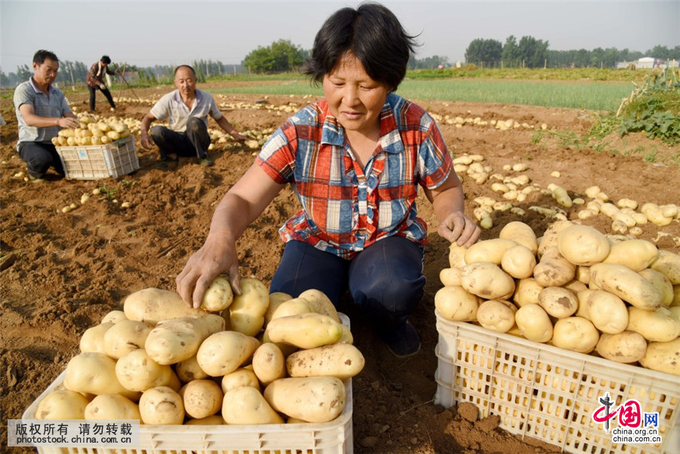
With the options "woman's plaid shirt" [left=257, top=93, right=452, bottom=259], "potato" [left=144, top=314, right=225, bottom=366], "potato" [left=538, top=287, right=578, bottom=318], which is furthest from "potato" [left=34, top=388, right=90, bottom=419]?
"potato" [left=538, top=287, right=578, bottom=318]

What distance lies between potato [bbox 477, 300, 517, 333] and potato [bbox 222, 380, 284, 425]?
0.88m

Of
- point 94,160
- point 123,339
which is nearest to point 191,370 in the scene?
point 123,339

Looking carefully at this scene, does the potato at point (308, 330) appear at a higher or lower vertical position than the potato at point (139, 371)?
higher

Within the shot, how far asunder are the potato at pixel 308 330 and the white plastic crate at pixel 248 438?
0.26m

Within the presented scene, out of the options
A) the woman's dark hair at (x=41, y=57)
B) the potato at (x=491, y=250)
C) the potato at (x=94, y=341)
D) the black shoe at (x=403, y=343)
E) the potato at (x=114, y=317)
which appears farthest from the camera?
the woman's dark hair at (x=41, y=57)

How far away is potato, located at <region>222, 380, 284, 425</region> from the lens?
127 centimetres

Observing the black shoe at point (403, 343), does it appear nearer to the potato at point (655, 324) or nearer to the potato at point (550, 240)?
the potato at point (550, 240)

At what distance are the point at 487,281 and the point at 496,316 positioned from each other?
141 mm

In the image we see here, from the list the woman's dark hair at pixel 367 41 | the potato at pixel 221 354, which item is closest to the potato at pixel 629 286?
the woman's dark hair at pixel 367 41

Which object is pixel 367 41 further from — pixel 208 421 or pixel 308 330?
pixel 208 421

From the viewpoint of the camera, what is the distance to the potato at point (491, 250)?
1824mm

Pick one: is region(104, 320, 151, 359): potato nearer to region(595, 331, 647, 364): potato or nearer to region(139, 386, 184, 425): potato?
region(139, 386, 184, 425): potato

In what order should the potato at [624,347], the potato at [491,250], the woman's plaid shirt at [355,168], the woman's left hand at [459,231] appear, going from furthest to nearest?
1. the woman's plaid shirt at [355,168]
2. the woman's left hand at [459,231]
3. the potato at [491,250]
4. the potato at [624,347]

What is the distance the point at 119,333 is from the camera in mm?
1459
